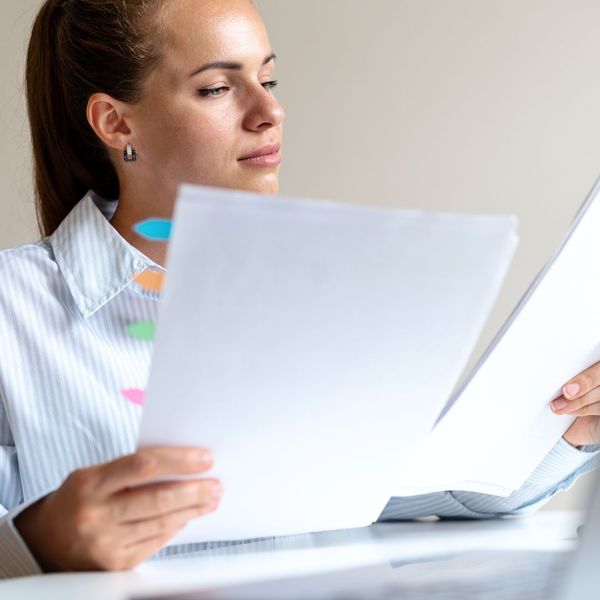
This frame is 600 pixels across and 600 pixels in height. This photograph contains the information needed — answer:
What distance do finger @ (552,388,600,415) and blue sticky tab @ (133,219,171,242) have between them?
59 centimetres

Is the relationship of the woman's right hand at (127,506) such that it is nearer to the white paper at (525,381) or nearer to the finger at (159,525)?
the finger at (159,525)

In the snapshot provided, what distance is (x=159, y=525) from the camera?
0.66 metres

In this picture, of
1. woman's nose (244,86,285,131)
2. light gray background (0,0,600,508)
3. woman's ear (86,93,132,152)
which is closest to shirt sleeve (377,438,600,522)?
woman's nose (244,86,285,131)

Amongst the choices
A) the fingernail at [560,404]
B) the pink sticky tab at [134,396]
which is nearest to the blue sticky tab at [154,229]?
the pink sticky tab at [134,396]

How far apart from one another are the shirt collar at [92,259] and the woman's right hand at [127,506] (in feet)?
1.46

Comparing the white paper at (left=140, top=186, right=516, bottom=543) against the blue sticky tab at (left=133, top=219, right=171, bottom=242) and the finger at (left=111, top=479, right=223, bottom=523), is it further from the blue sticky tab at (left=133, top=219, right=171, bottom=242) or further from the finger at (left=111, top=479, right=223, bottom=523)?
the blue sticky tab at (left=133, top=219, right=171, bottom=242)

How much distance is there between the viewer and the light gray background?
2.90 metres

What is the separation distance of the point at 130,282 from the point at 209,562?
1.67 ft

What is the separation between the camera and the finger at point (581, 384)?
0.90 metres

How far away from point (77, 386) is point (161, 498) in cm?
47

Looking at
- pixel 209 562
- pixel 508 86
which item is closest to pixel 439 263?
pixel 209 562

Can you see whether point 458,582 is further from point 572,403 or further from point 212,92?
point 212,92

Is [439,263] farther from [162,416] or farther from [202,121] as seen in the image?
[202,121]

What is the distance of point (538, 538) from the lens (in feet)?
2.65
